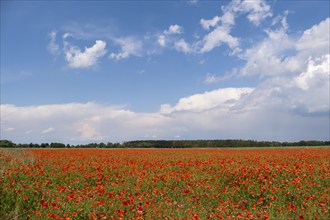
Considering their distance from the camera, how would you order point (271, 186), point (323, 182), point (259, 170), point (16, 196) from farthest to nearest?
point (259, 170) < point (323, 182) < point (271, 186) < point (16, 196)

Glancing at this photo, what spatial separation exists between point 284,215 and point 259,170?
603cm

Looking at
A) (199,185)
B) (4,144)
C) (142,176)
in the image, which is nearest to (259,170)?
(199,185)

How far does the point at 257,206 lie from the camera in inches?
462

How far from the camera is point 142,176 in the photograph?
15047 millimetres

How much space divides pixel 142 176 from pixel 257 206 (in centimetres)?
543

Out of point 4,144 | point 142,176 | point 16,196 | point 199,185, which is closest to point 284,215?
→ point 199,185

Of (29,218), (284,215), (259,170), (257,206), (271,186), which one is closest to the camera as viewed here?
(29,218)

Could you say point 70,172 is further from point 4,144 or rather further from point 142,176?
point 4,144

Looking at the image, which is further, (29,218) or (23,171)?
(23,171)

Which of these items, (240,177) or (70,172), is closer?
(240,177)

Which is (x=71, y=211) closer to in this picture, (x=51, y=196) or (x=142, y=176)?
(x=51, y=196)

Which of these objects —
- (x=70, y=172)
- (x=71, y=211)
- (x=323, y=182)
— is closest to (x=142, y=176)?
(x=70, y=172)

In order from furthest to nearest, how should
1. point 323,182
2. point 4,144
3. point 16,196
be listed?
point 4,144
point 323,182
point 16,196

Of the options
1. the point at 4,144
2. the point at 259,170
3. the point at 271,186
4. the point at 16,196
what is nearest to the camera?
the point at 16,196
